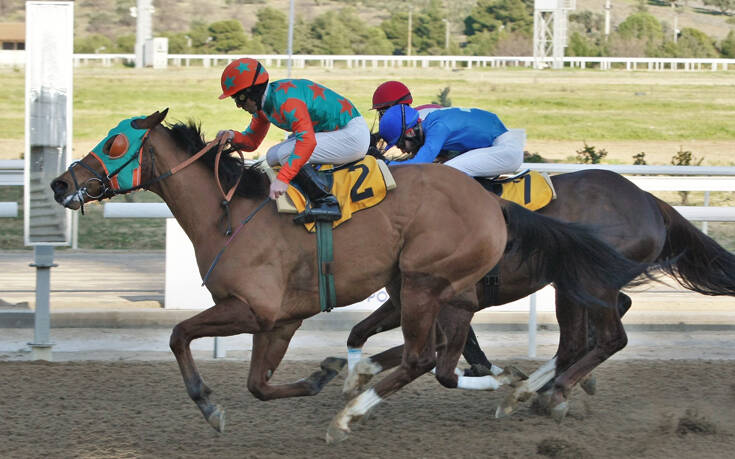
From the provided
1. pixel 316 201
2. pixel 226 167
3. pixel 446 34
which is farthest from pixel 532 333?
pixel 446 34

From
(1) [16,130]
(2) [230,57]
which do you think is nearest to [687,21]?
(2) [230,57]

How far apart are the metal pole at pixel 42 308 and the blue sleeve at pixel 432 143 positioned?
7.67 feet

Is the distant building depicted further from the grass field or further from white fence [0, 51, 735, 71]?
the grass field

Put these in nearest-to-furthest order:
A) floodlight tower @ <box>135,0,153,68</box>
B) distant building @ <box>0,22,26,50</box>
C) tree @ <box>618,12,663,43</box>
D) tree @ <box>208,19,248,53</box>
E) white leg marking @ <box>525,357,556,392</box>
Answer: white leg marking @ <box>525,357,556,392</box> → floodlight tower @ <box>135,0,153,68</box> → distant building @ <box>0,22,26,50</box> → tree @ <box>208,19,248,53</box> → tree @ <box>618,12,663,43</box>

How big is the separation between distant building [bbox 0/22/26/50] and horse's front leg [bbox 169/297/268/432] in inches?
1598

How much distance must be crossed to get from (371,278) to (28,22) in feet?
10.5

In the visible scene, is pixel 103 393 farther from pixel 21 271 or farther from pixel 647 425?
pixel 21 271

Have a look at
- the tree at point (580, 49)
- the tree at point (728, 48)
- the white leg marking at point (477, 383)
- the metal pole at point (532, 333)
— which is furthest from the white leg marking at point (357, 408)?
the tree at point (728, 48)

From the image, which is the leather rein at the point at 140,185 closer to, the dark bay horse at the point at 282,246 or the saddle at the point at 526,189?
the dark bay horse at the point at 282,246

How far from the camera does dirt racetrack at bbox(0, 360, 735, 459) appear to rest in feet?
13.9

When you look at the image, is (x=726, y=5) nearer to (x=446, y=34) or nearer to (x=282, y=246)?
(x=446, y=34)

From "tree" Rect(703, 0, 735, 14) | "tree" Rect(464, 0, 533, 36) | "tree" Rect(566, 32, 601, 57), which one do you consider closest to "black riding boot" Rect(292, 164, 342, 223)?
"tree" Rect(566, 32, 601, 57)

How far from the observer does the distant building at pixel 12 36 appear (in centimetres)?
4172

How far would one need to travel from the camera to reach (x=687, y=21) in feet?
202
